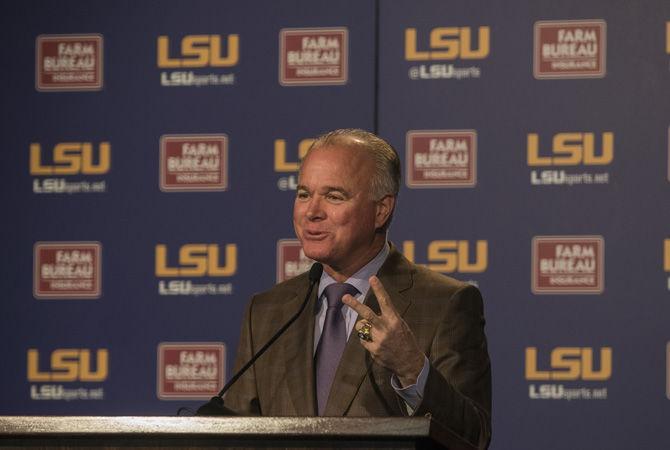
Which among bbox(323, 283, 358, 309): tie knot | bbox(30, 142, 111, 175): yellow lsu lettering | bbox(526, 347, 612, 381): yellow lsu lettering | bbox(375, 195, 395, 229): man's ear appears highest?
bbox(30, 142, 111, 175): yellow lsu lettering

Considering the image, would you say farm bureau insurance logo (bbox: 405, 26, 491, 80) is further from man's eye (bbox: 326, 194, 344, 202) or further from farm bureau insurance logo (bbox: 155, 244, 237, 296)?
man's eye (bbox: 326, 194, 344, 202)

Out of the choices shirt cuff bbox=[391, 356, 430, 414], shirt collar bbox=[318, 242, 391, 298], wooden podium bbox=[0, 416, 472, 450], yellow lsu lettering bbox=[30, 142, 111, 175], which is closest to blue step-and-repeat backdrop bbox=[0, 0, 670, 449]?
yellow lsu lettering bbox=[30, 142, 111, 175]

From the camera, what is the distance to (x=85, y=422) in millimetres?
1972

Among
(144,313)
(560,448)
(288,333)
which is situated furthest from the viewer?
(144,313)

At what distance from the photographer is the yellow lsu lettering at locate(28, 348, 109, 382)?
4.81 metres

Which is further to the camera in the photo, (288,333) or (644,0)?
(644,0)

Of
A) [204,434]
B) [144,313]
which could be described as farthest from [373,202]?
[144,313]

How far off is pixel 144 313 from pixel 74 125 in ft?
2.67

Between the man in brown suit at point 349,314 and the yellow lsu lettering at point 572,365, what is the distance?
1747mm

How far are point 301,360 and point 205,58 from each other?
240 cm

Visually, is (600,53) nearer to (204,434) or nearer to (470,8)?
(470,8)

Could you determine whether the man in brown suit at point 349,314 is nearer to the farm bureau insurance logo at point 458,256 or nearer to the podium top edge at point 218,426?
the podium top edge at point 218,426

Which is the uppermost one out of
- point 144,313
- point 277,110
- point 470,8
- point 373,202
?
point 470,8

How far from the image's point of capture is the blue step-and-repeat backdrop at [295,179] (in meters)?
4.50
